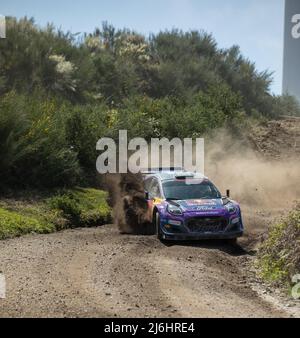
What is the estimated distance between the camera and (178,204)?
15258mm

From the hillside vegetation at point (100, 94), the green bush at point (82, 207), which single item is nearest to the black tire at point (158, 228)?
Result: the green bush at point (82, 207)

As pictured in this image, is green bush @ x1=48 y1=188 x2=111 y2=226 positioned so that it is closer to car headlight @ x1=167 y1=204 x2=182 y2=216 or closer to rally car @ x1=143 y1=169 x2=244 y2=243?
rally car @ x1=143 y1=169 x2=244 y2=243

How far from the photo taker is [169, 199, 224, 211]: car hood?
49.1 feet

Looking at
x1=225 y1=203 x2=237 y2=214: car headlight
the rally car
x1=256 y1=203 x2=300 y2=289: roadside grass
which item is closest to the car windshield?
the rally car

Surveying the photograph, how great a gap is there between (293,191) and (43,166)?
10.9 meters

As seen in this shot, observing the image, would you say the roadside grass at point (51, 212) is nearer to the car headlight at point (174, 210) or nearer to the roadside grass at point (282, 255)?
the car headlight at point (174, 210)

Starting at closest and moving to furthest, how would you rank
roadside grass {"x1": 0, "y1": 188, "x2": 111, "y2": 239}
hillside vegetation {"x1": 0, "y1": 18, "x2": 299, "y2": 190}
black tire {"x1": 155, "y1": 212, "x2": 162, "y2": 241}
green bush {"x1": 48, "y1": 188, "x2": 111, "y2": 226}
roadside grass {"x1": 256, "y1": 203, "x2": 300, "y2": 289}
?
1. roadside grass {"x1": 256, "y1": 203, "x2": 300, "y2": 289}
2. black tire {"x1": 155, "y1": 212, "x2": 162, "y2": 241}
3. roadside grass {"x1": 0, "y1": 188, "x2": 111, "y2": 239}
4. green bush {"x1": 48, "y1": 188, "x2": 111, "y2": 226}
5. hillside vegetation {"x1": 0, "y1": 18, "x2": 299, "y2": 190}

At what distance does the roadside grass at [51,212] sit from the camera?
1717cm

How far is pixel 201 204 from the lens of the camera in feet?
49.8

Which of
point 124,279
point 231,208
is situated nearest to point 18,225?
point 231,208

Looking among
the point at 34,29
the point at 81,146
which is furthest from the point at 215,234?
the point at 34,29

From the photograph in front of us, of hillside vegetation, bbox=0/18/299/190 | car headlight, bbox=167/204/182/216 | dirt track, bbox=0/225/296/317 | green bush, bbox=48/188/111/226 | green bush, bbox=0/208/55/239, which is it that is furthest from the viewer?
hillside vegetation, bbox=0/18/299/190

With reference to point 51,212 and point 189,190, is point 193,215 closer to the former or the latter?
point 189,190
